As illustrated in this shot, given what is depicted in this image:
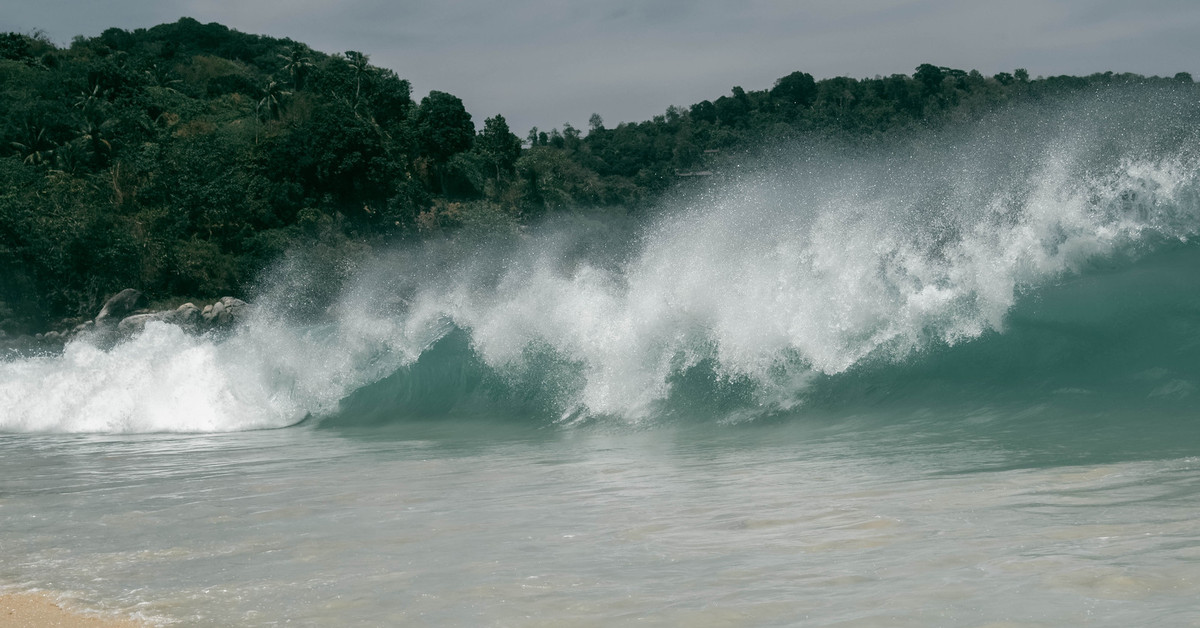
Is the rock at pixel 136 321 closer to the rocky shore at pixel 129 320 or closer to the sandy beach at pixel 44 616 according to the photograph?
the rocky shore at pixel 129 320

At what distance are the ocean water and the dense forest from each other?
3231cm

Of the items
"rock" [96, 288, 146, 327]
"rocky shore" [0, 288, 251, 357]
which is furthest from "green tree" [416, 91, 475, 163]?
"rock" [96, 288, 146, 327]

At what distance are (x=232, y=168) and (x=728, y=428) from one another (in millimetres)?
69509

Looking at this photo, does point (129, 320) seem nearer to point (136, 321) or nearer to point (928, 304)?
point (136, 321)

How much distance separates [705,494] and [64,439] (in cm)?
1181

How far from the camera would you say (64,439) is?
1470cm

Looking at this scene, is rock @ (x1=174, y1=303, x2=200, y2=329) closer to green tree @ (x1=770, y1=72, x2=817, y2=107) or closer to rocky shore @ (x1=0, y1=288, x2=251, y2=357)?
rocky shore @ (x1=0, y1=288, x2=251, y2=357)

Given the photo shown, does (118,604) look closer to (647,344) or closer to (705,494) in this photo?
(705,494)

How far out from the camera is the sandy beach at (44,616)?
14.1 feet

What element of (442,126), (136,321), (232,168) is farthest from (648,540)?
(442,126)

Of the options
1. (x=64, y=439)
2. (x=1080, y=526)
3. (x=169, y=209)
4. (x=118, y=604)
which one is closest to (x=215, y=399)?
(x=64, y=439)

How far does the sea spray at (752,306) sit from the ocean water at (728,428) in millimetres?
54

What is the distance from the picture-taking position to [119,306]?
5788cm

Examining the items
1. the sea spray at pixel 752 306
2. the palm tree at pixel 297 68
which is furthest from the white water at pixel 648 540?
the palm tree at pixel 297 68
